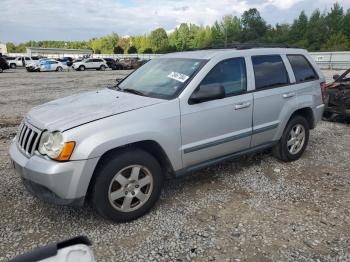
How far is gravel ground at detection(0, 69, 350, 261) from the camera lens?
120 inches

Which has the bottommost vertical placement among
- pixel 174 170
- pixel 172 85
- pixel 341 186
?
pixel 341 186

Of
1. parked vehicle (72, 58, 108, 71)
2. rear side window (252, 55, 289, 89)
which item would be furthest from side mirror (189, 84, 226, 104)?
parked vehicle (72, 58, 108, 71)

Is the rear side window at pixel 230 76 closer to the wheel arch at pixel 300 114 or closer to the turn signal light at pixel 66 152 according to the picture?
the wheel arch at pixel 300 114

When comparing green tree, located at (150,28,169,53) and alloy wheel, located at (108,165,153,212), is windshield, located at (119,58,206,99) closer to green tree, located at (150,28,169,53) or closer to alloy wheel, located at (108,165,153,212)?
alloy wheel, located at (108,165,153,212)

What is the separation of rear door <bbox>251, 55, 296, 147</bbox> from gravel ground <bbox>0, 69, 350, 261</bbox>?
2.10 ft

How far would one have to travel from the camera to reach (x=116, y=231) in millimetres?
3326

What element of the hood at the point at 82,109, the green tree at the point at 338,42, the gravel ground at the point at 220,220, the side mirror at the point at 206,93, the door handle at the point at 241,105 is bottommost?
the gravel ground at the point at 220,220

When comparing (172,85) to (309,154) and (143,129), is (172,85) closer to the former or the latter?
(143,129)

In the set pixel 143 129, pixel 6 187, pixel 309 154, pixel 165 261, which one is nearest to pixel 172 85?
pixel 143 129

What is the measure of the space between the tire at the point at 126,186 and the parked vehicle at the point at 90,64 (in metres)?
36.0

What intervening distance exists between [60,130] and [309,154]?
14.0ft

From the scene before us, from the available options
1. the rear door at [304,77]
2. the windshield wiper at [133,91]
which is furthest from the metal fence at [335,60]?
the windshield wiper at [133,91]

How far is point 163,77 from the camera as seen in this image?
13.6 ft

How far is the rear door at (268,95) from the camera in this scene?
4.48 meters
